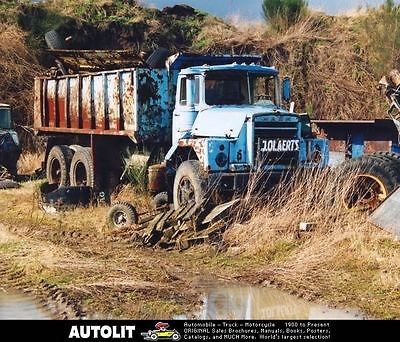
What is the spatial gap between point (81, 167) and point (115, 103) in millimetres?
2161

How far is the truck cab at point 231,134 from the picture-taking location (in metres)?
10.3

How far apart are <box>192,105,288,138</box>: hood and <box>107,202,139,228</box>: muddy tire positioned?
5.09ft

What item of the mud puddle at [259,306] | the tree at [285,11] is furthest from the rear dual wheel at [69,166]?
the tree at [285,11]

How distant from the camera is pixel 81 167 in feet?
47.2

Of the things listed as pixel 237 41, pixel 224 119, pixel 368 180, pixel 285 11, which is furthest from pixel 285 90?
pixel 285 11

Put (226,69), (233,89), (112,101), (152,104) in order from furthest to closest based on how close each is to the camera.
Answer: (112,101)
(152,104)
(233,89)
(226,69)

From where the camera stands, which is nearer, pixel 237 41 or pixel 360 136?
pixel 360 136

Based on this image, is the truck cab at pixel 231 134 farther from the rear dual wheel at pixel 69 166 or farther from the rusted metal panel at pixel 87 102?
the rear dual wheel at pixel 69 166

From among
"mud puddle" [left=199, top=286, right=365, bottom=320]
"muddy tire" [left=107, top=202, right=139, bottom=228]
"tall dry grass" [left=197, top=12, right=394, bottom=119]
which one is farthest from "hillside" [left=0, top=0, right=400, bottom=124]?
"mud puddle" [left=199, top=286, right=365, bottom=320]

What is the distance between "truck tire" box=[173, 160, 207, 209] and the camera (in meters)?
10.2

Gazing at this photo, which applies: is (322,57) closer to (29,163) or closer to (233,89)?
(29,163)

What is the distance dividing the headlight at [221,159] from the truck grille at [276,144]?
1.44ft

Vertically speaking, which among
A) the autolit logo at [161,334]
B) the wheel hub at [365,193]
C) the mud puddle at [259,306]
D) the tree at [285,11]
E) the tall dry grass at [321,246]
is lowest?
the mud puddle at [259,306]

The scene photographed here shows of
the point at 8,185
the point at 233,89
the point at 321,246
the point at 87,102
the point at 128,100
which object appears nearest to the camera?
the point at 321,246
